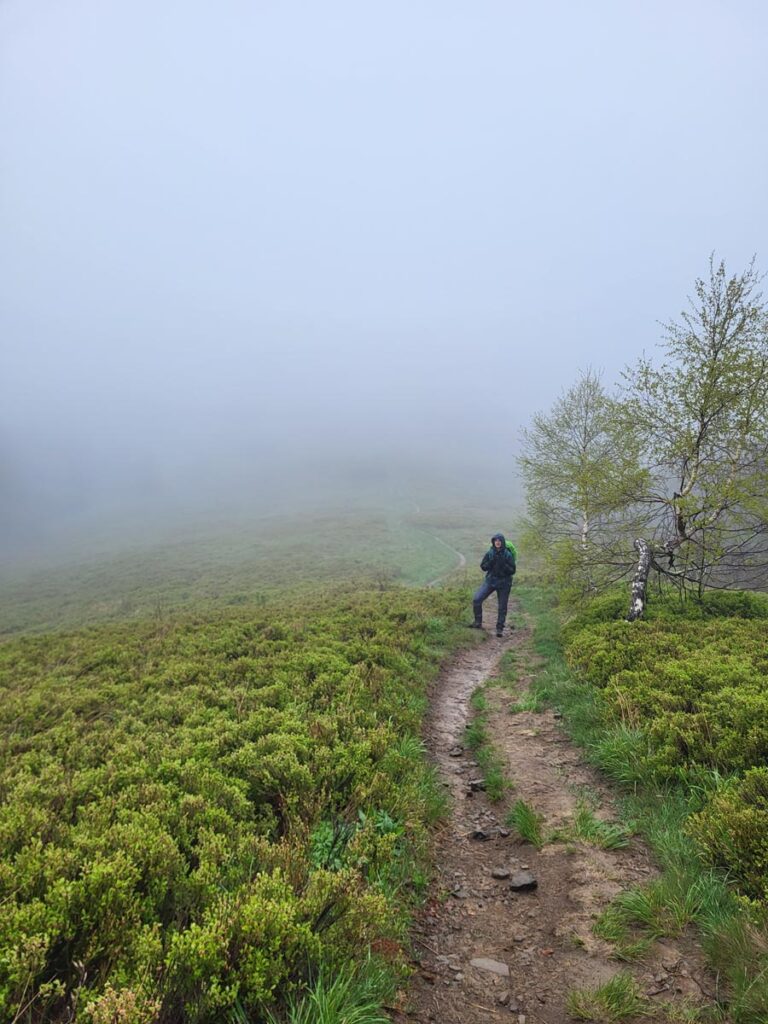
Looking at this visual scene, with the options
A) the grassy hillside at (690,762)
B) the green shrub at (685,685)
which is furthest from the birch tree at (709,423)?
the grassy hillside at (690,762)

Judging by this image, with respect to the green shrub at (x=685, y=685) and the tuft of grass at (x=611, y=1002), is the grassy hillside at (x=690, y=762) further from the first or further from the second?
the tuft of grass at (x=611, y=1002)

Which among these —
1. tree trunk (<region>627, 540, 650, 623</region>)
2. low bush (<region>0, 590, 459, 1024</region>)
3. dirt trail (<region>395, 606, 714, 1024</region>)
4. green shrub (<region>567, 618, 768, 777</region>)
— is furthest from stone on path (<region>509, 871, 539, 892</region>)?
tree trunk (<region>627, 540, 650, 623</region>)

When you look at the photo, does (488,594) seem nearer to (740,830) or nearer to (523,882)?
(523,882)

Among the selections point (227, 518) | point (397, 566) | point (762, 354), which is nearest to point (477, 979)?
point (762, 354)

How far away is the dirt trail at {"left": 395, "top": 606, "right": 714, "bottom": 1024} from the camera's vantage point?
3.56 m

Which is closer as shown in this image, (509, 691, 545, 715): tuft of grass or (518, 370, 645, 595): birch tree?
(509, 691, 545, 715): tuft of grass

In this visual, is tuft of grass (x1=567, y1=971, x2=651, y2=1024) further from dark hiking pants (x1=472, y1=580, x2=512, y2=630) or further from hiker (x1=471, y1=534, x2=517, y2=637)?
dark hiking pants (x1=472, y1=580, x2=512, y2=630)

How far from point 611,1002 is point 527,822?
234cm

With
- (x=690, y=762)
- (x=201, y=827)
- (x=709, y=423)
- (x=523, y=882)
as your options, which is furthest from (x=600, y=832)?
(x=709, y=423)

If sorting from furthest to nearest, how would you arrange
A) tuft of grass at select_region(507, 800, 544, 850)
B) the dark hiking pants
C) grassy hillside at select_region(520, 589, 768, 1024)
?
the dark hiking pants < tuft of grass at select_region(507, 800, 544, 850) < grassy hillside at select_region(520, 589, 768, 1024)

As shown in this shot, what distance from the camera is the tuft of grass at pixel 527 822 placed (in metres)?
5.47

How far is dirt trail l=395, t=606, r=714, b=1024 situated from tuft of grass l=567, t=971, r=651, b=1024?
10 cm

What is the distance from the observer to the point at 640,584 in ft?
40.1

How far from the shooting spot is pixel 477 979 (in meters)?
3.89
